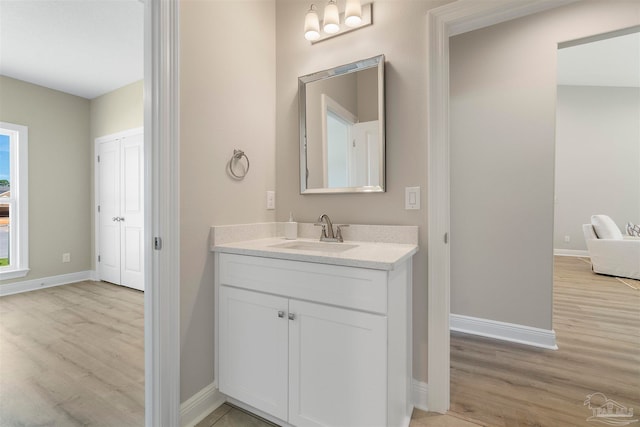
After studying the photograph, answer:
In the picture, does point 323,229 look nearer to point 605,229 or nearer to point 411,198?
point 411,198

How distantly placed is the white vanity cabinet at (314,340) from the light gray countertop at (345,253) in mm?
29

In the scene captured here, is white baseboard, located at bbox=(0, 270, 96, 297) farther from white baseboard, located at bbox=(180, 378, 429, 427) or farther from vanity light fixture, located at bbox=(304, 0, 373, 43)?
vanity light fixture, located at bbox=(304, 0, 373, 43)

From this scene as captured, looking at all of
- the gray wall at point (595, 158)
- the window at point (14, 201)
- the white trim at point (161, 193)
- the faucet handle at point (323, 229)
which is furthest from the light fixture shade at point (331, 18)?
the gray wall at point (595, 158)

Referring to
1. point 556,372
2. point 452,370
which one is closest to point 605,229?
point 556,372

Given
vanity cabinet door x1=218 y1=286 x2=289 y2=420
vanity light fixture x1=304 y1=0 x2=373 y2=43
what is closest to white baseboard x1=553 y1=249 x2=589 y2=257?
vanity light fixture x1=304 y1=0 x2=373 y2=43

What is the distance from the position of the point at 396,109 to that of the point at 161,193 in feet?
4.19

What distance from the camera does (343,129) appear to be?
5.98 ft

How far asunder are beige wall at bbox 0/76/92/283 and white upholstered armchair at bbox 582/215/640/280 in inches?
298

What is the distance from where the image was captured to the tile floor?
1.44 meters

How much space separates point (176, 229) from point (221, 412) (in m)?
0.98

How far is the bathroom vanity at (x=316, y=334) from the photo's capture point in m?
1.14

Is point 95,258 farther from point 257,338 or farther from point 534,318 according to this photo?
point 534,318

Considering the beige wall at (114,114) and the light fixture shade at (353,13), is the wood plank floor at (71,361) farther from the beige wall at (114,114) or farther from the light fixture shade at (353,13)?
the light fixture shade at (353,13)

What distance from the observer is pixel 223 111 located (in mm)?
1636
